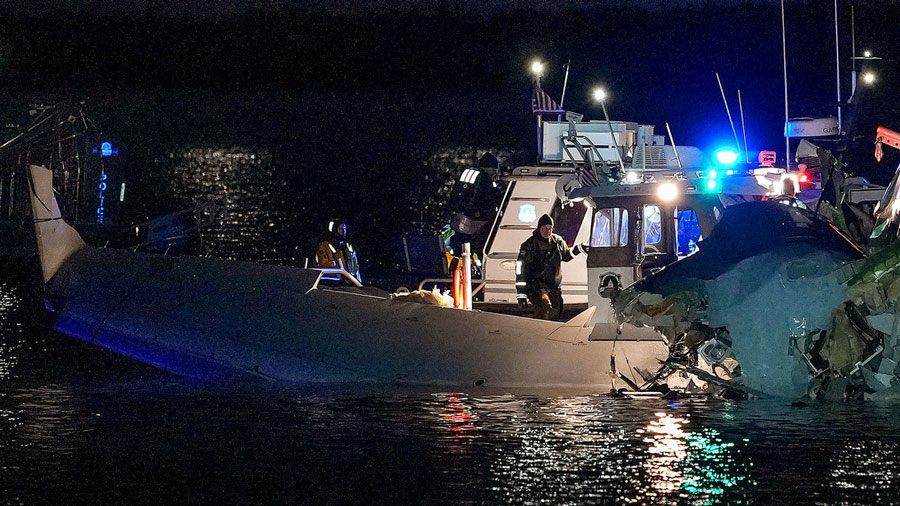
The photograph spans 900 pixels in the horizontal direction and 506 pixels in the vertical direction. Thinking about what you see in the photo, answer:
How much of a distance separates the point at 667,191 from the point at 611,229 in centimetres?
102

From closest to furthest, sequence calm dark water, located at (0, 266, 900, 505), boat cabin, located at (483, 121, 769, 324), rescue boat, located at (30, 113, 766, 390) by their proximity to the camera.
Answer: calm dark water, located at (0, 266, 900, 505) < rescue boat, located at (30, 113, 766, 390) < boat cabin, located at (483, 121, 769, 324)

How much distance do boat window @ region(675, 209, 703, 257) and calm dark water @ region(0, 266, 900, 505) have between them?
8.60 ft

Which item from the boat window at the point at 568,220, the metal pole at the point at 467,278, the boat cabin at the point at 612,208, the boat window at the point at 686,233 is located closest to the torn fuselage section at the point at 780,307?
the boat cabin at the point at 612,208

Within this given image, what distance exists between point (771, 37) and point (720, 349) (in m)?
72.2

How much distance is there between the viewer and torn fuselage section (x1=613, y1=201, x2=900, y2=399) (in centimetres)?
1227

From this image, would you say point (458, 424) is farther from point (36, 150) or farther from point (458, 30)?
point (458, 30)

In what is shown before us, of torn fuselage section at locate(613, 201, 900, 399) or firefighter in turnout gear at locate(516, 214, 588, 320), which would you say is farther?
firefighter in turnout gear at locate(516, 214, 588, 320)

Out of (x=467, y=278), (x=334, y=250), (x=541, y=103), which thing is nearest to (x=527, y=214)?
(x=541, y=103)

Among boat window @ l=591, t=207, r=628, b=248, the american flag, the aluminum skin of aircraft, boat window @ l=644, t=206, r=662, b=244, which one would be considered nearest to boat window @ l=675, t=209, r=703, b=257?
boat window @ l=644, t=206, r=662, b=244

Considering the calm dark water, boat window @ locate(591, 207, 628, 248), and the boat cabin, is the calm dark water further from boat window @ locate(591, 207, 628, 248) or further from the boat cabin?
boat window @ locate(591, 207, 628, 248)

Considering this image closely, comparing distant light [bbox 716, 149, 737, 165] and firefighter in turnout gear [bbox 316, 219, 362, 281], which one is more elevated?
distant light [bbox 716, 149, 737, 165]

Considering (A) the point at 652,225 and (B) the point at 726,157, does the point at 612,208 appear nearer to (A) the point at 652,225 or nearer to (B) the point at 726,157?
(A) the point at 652,225

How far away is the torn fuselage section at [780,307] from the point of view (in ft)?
40.2

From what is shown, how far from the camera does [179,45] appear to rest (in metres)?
82.6
